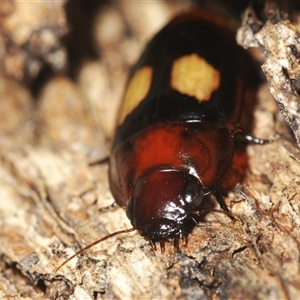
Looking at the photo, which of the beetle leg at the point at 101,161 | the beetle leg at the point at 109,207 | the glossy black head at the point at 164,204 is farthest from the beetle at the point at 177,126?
the beetle leg at the point at 101,161

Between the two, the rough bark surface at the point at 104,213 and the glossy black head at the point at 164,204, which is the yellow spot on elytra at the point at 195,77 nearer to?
the rough bark surface at the point at 104,213

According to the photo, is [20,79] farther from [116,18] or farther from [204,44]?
[204,44]

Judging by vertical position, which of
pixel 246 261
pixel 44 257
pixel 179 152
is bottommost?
pixel 44 257

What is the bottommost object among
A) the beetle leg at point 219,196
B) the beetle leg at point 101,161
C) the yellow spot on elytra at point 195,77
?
the beetle leg at point 101,161

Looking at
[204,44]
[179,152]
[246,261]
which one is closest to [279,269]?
[246,261]

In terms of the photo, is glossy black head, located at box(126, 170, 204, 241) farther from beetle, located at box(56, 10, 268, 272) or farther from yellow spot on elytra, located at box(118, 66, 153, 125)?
Result: yellow spot on elytra, located at box(118, 66, 153, 125)
